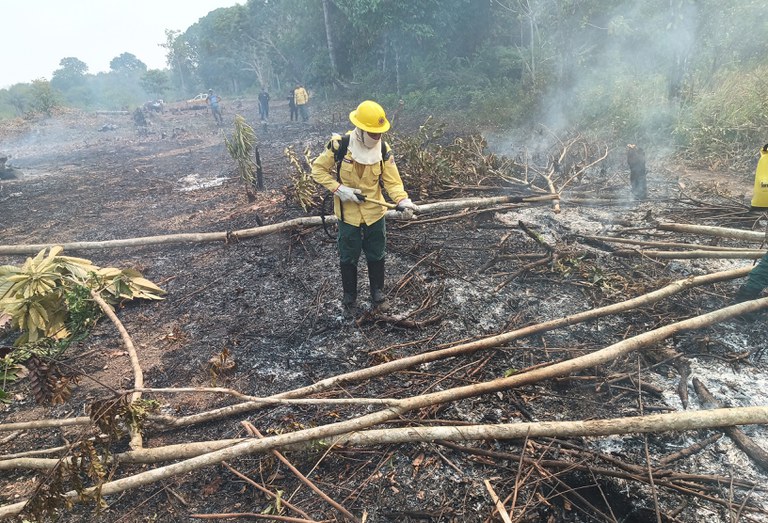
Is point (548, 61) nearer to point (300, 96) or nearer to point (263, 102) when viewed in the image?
point (300, 96)

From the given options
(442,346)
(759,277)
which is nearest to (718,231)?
(759,277)

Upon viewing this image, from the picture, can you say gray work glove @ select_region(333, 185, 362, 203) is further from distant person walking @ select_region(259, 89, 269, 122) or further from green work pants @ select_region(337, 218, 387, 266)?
distant person walking @ select_region(259, 89, 269, 122)

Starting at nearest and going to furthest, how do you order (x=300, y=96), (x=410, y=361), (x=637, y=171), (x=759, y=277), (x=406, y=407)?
(x=406, y=407) < (x=410, y=361) < (x=759, y=277) < (x=637, y=171) < (x=300, y=96)

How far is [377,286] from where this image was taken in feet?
13.4

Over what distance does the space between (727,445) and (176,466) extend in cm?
318

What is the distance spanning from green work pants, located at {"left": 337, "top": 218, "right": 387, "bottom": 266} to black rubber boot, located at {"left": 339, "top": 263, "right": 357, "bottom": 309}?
69 millimetres

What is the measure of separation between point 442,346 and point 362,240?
123cm

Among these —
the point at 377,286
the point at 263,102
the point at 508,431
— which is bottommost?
the point at 508,431

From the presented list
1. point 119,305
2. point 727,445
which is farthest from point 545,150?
point 119,305

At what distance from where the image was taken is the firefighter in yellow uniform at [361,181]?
335 cm

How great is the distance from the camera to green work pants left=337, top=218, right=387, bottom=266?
376 cm

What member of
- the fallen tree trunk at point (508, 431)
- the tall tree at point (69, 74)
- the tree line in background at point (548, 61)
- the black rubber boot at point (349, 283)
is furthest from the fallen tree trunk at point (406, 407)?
the tall tree at point (69, 74)

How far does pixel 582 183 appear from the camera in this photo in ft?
23.5

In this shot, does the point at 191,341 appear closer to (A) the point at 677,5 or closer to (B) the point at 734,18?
(A) the point at 677,5
